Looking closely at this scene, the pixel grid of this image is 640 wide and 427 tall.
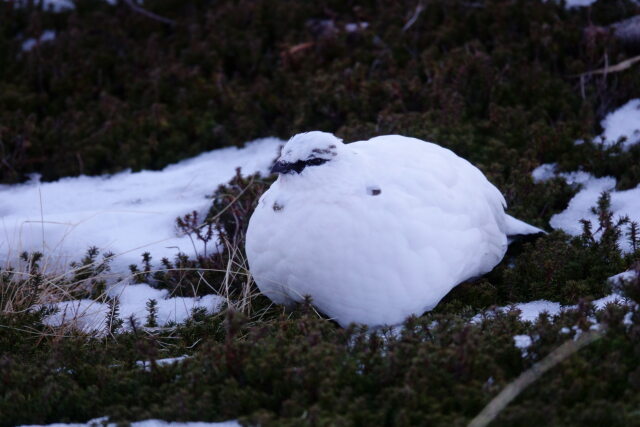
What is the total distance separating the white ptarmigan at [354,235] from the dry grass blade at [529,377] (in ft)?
2.98

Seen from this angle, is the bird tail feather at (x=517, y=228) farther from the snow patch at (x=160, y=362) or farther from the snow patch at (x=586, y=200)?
the snow patch at (x=160, y=362)

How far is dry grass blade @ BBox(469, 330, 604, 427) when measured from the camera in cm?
297

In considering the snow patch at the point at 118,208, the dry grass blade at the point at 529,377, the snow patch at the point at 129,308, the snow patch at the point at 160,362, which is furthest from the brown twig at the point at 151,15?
the dry grass blade at the point at 529,377

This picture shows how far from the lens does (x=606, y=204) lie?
4.95m

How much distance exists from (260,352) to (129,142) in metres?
3.62

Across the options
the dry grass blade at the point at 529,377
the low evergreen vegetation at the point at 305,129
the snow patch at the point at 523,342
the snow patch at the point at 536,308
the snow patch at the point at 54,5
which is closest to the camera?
the dry grass blade at the point at 529,377

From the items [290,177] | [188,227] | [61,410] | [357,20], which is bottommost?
[61,410]

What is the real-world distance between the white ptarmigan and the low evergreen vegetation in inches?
6.7

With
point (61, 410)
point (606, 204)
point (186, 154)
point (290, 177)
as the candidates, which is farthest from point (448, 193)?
point (186, 154)

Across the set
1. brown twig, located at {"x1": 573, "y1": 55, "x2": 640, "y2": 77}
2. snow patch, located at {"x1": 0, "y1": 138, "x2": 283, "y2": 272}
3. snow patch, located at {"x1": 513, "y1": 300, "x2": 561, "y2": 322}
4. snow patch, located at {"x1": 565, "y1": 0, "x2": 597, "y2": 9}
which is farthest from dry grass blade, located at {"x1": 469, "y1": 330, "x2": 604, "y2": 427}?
snow patch, located at {"x1": 565, "y1": 0, "x2": 597, "y2": 9}

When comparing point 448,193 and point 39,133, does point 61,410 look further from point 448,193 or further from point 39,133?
point 39,133

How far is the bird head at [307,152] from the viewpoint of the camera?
3.98m

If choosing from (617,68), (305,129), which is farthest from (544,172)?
(305,129)

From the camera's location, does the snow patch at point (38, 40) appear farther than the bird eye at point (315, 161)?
Yes
